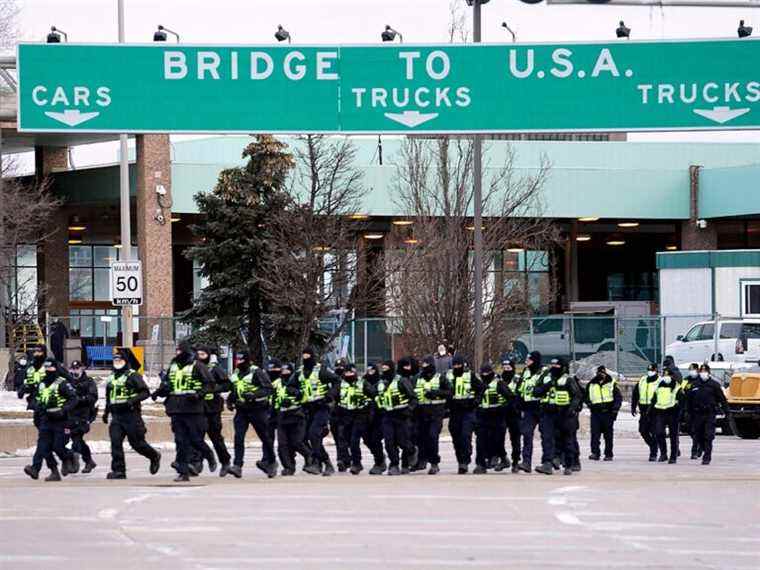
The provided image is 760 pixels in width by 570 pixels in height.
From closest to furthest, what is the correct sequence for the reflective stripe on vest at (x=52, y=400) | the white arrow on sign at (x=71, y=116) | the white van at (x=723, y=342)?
the white arrow on sign at (x=71, y=116)
the reflective stripe on vest at (x=52, y=400)
the white van at (x=723, y=342)

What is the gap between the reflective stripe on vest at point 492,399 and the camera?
2295 cm

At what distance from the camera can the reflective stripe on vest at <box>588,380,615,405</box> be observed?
26.7 m

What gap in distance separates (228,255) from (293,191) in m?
7.30

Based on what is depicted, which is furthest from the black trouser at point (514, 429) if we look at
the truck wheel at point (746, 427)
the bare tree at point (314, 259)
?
the bare tree at point (314, 259)

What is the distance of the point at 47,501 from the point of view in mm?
17859

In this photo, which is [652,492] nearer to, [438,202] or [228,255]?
[438,202]

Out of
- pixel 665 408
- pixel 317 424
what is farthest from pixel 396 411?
pixel 665 408

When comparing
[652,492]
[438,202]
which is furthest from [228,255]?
[652,492]

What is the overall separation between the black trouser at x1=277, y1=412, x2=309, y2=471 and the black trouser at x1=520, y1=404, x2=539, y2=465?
10.5 ft

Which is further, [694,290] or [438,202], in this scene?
[694,290]

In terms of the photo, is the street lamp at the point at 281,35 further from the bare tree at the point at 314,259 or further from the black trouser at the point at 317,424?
the bare tree at the point at 314,259

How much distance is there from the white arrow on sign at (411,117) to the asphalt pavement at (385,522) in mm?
4636

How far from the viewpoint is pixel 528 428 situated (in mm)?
23141

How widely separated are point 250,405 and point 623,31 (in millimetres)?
7151
